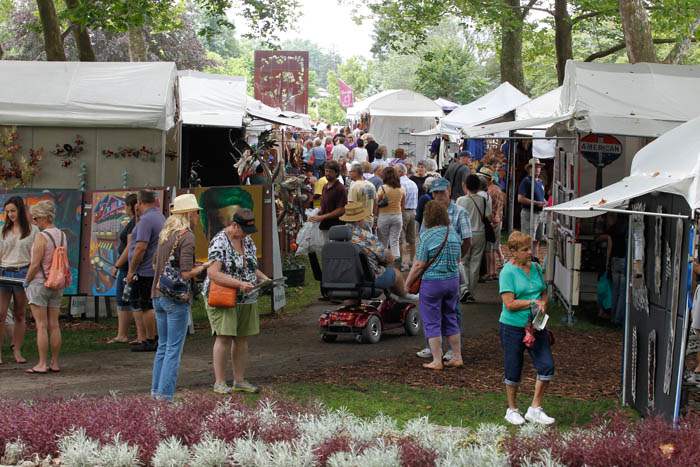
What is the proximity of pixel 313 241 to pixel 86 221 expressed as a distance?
4.00 meters

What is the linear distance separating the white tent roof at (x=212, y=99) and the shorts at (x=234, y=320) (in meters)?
10.6

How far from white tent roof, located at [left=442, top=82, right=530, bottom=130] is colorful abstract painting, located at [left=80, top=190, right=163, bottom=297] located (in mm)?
11260

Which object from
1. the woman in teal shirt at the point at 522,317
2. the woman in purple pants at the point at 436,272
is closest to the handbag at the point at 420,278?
the woman in purple pants at the point at 436,272

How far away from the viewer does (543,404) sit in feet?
33.5

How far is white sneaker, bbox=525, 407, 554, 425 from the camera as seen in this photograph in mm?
9148

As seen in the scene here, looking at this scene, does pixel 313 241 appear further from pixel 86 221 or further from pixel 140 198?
pixel 140 198

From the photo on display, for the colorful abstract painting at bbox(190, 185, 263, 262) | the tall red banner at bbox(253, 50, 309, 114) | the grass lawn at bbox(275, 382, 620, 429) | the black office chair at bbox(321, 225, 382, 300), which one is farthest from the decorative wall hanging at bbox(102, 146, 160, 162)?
the tall red banner at bbox(253, 50, 309, 114)

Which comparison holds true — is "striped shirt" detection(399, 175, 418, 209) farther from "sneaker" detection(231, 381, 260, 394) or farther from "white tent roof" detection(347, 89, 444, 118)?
"white tent roof" detection(347, 89, 444, 118)

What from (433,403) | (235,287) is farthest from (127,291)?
(433,403)

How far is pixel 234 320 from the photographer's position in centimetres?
1023

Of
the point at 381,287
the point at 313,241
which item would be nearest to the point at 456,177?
the point at 313,241

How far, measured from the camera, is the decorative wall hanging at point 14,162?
14.9 meters

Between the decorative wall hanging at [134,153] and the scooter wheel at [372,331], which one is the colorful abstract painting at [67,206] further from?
the scooter wheel at [372,331]

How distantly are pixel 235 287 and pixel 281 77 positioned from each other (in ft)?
57.6
